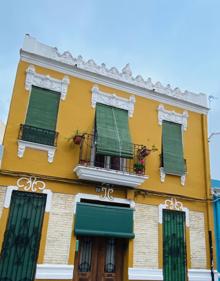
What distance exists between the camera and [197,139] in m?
10.5

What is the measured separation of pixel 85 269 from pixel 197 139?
20.4ft

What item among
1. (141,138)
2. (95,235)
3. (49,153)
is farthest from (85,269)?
(141,138)

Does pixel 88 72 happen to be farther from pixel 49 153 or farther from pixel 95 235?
pixel 95 235

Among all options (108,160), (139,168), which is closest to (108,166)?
(108,160)

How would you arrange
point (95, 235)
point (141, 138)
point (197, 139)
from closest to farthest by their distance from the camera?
point (95, 235) < point (141, 138) < point (197, 139)

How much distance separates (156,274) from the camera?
812cm

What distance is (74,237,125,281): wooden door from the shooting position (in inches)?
305

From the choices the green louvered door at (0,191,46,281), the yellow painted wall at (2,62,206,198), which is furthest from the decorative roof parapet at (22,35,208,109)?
the green louvered door at (0,191,46,281)

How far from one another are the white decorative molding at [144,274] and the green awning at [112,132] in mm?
3381

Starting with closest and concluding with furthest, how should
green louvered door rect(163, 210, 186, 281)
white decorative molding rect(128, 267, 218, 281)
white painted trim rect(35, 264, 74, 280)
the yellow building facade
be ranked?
1. white painted trim rect(35, 264, 74, 280)
2. the yellow building facade
3. white decorative molding rect(128, 267, 218, 281)
4. green louvered door rect(163, 210, 186, 281)

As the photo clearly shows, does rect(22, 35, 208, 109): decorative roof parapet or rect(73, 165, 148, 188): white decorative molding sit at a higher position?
rect(22, 35, 208, 109): decorative roof parapet

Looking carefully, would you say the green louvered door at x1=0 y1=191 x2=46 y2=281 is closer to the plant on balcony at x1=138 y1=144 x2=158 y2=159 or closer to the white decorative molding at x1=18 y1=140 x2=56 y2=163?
the white decorative molding at x1=18 y1=140 x2=56 y2=163

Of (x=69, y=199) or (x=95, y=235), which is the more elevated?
(x=69, y=199)

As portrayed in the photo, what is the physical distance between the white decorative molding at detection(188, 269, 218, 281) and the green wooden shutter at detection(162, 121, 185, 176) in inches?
125
